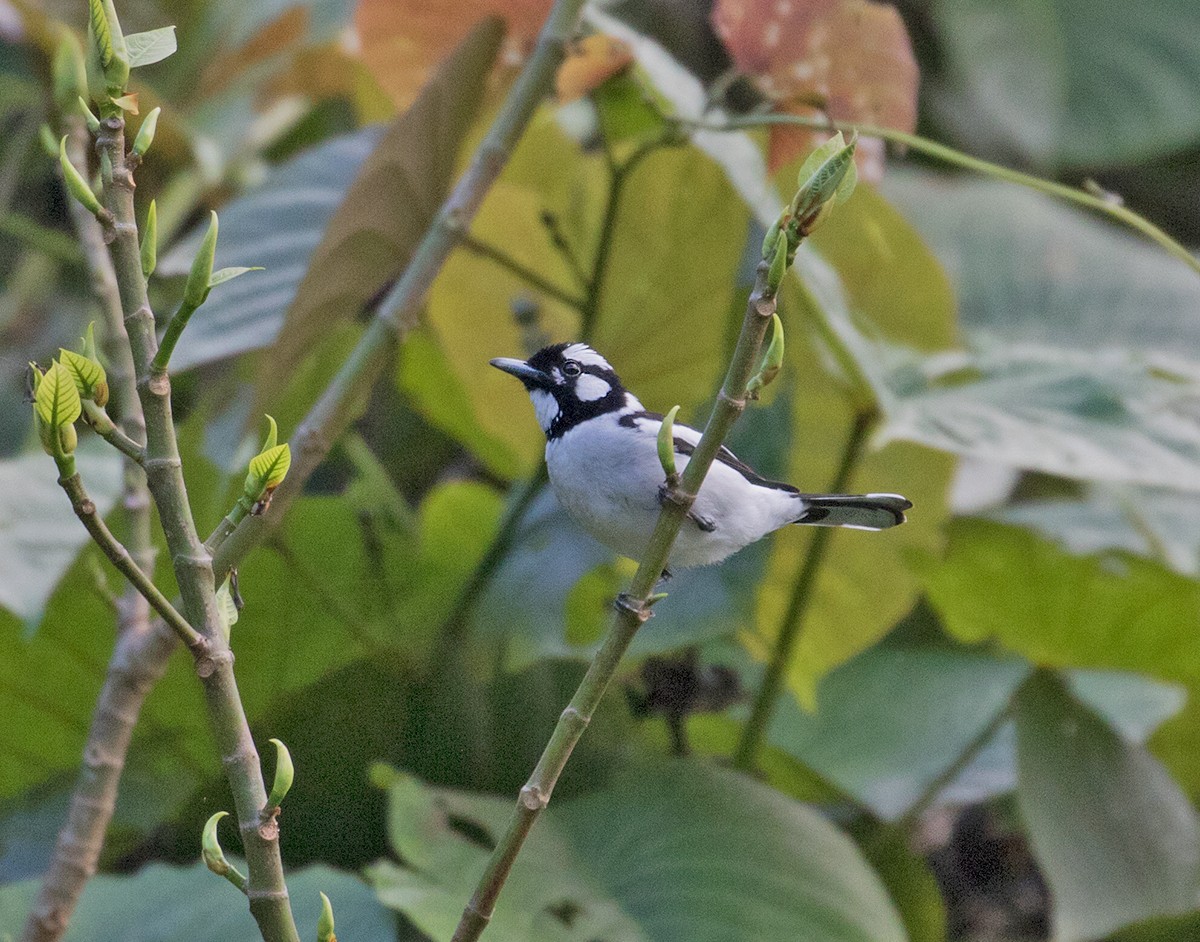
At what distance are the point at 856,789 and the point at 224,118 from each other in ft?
3.70

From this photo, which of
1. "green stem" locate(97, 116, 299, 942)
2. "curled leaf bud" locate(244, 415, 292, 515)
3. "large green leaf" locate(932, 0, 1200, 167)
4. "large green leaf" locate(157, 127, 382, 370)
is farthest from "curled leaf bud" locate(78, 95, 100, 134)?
"large green leaf" locate(932, 0, 1200, 167)

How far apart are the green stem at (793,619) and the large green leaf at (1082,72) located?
134 cm

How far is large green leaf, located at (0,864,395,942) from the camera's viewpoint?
0.90 meters

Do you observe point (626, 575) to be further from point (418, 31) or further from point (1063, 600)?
point (418, 31)

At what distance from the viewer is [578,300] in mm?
1134

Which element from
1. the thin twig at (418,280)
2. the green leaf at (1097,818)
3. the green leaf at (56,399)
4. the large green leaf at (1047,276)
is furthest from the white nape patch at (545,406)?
the large green leaf at (1047,276)

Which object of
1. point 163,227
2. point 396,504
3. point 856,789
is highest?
point 163,227

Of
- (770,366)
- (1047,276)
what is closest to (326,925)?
(770,366)

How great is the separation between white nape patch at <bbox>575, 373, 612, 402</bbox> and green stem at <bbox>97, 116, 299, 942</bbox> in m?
0.40

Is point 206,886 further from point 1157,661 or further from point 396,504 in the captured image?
point 1157,661

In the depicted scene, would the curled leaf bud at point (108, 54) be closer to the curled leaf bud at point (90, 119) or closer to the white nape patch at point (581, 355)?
the curled leaf bud at point (90, 119)

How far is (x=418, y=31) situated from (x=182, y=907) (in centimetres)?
81

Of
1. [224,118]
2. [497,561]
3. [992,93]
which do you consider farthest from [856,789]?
[992,93]

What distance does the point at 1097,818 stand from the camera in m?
1.14
